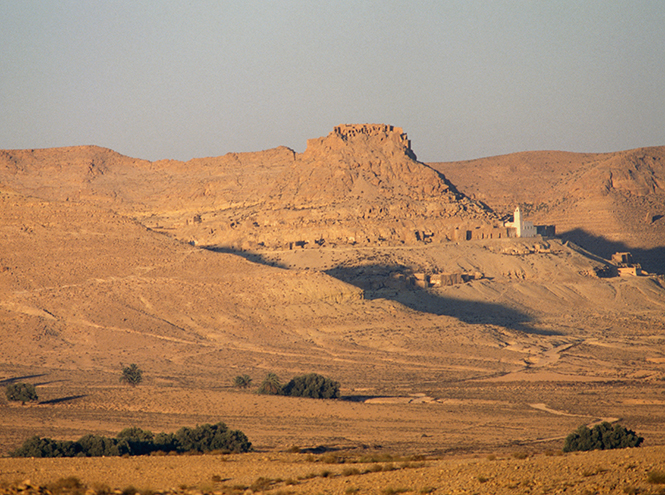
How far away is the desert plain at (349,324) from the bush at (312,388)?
970 mm

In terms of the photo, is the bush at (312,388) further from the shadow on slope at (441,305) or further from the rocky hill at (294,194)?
the rocky hill at (294,194)

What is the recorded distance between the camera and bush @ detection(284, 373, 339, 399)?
118 ft

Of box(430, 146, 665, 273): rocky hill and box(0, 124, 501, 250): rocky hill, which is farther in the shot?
box(430, 146, 665, 273): rocky hill

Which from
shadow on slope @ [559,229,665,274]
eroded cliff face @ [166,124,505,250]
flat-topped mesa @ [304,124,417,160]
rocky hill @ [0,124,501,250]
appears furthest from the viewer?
flat-topped mesa @ [304,124,417,160]

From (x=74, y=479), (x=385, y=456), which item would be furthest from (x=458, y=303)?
(x=74, y=479)

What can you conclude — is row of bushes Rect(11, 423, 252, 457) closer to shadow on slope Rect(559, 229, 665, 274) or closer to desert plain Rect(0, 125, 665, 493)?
desert plain Rect(0, 125, 665, 493)

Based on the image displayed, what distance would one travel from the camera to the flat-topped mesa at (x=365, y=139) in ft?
339

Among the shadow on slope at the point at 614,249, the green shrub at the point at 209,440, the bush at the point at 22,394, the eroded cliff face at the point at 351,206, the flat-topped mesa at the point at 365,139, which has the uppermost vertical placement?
the flat-topped mesa at the point at 365,139

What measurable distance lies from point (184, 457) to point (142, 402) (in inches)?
572

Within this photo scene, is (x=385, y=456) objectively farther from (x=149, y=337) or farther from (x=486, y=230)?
(x=486, y=230)

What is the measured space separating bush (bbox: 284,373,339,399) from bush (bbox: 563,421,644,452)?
1489 cm

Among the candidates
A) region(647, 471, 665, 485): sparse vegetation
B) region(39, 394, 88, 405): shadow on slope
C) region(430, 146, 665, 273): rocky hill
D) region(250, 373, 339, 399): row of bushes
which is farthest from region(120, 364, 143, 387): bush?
region(430, 146, 665, 273): rocky hill

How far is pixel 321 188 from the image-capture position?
98000 mm

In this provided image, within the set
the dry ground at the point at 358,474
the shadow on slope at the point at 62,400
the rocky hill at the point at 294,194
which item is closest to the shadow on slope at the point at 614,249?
the rocky hill at the point at 294,194
